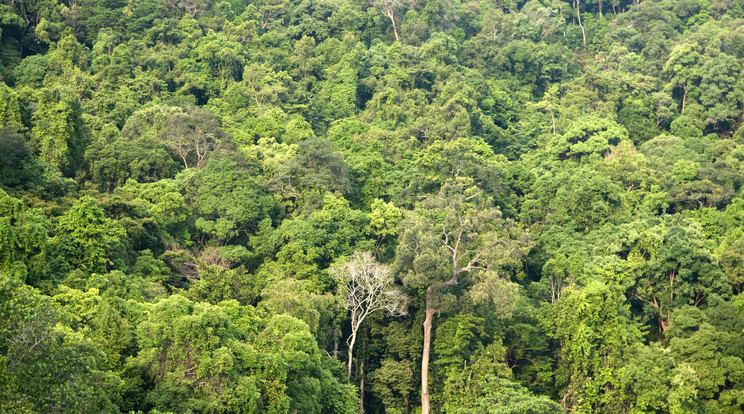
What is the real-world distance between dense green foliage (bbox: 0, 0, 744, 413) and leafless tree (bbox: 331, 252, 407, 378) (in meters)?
0.21

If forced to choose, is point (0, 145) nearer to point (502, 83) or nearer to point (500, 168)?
point (500, 168)

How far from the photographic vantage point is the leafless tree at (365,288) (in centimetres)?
2975

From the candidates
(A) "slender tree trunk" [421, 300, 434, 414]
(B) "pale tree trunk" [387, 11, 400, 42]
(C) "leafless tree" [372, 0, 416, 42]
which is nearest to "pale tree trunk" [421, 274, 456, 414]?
(A) "slender tree trunk" [421, 300, 434, 414]

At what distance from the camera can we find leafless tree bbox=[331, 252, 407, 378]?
29.8m

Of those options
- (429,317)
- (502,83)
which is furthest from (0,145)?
(502,83)

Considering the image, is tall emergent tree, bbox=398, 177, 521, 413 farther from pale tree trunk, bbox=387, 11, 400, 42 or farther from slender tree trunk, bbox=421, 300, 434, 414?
pale tree trunk, bbox=387, 11, 400, 42

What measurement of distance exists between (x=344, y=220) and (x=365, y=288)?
13.2ft

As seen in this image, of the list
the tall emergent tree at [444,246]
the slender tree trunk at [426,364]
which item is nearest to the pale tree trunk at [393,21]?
the tall emergent tree at [444,246]

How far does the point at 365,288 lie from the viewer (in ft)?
98.3

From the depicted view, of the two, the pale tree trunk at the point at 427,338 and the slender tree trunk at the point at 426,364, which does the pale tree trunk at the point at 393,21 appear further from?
the slender tree trunk at the point at 426,364

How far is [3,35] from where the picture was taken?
4525 cm

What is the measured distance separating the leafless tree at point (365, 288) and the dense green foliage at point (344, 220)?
205mm

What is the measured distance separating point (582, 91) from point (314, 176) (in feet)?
78.5

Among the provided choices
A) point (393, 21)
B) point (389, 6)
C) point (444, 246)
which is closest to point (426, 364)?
point (444, 246)
